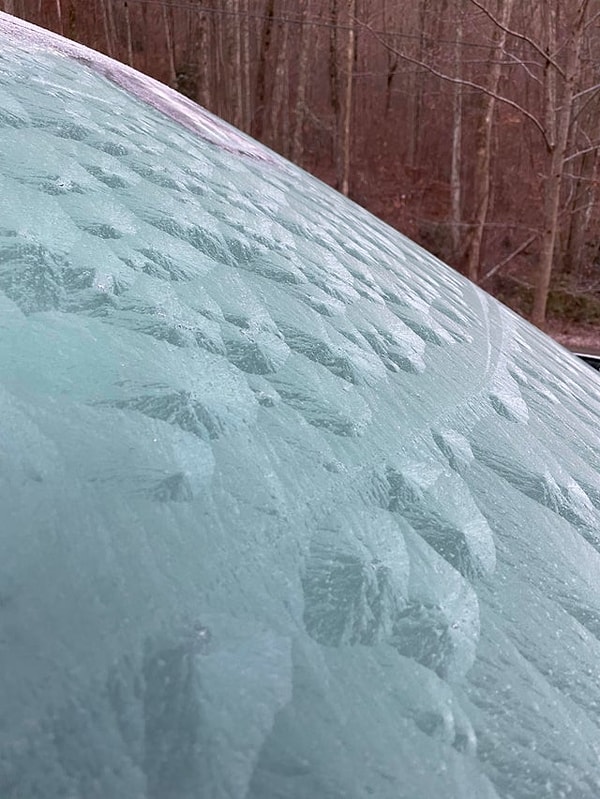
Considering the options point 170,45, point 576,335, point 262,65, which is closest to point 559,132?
point 576,335

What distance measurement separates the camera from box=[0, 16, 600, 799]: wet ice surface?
0.44m

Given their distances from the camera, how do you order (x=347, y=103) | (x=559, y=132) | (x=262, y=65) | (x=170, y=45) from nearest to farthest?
1. (x=559, y=132)
2. (x=347, y=103)
3. (x=262, y=65)
4. (x=170, y=45)

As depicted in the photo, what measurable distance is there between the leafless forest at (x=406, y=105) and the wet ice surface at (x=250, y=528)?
9031mm

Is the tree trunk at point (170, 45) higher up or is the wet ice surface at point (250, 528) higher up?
the tree trunk at point (170, 45)

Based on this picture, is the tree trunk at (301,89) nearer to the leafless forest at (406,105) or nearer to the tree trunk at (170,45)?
the leafless forest at (406,105)

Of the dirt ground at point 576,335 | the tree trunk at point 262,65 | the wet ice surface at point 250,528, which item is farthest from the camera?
the tree trunk at point 262,65

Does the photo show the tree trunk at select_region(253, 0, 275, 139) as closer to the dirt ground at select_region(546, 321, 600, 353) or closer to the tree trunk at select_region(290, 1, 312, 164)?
the tree trunk at select_region(290, 1, 312, 164)

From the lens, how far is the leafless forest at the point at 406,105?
11.0 m

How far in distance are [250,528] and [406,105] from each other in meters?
17.2

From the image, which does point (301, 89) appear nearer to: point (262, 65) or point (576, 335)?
point (262, 65)

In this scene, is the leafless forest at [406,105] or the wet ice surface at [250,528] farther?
the leafless forest at [406,105]

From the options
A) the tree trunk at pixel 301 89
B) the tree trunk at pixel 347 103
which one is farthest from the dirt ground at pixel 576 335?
the tree trunk at pixel 301 89

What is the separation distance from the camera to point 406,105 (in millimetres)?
16219

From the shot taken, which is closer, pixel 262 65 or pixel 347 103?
pixel 347 103
